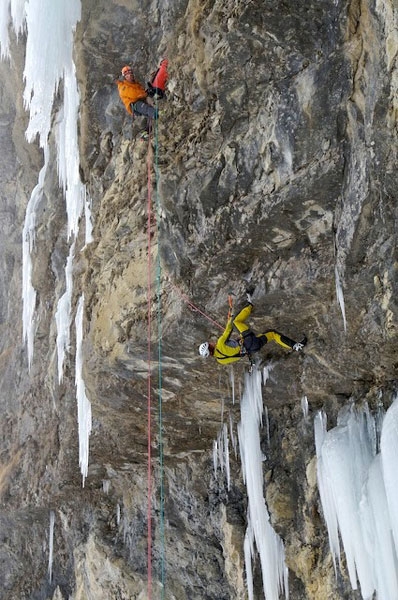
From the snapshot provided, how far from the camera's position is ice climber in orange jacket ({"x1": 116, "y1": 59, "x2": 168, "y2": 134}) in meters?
6.44

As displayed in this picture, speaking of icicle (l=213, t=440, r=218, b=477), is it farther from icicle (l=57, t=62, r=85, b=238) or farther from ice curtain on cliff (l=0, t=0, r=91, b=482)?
icicle (l=57, t=62, r=85, b=238)

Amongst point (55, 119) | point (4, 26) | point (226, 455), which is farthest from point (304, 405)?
point (4, 26)

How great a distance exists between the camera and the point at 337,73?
4.93 meters

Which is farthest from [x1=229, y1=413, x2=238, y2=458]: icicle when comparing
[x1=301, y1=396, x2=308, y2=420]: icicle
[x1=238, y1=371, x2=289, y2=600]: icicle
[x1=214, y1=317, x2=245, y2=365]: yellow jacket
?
[x1=214, y1=317, x2=245, y2=365]: yellow jacket

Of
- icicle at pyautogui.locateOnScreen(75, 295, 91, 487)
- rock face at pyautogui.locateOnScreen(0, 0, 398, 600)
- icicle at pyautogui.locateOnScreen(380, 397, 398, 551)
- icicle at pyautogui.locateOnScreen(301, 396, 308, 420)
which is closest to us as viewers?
icicle at pyautogui.locateOnScreen(380, 397, 398, 551)

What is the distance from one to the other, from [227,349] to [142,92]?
297 cm

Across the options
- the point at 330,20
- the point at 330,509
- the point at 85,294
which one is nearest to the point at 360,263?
the point at 330,20

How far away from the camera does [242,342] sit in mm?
6094

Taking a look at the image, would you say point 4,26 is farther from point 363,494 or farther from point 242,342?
point 363,494

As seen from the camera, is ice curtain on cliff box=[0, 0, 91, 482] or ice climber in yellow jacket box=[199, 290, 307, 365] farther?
ice curtain on cliff box=[0, 0, 91, 482]

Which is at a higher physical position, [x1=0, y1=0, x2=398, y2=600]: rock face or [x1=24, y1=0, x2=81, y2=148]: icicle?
[x1=24, y1=0, x2=81, y2=148]: icicle

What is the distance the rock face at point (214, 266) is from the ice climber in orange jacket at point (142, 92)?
0.50 feet

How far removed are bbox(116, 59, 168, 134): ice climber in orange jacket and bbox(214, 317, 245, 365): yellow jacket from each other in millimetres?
2431

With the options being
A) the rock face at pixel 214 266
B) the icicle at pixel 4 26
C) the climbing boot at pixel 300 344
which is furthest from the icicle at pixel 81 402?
the icicle at pixel 4 26
